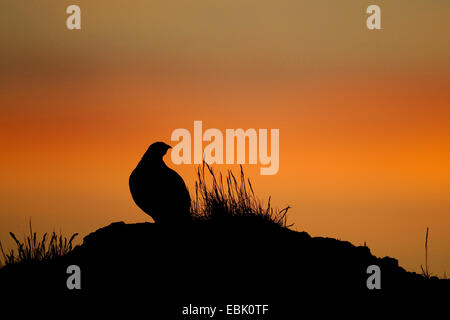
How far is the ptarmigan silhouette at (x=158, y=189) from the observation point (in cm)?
734

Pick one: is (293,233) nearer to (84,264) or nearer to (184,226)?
(184,226)

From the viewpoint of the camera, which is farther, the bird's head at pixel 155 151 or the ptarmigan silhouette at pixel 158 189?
the bird's head at pixel 155 151

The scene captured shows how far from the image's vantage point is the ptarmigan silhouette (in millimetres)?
7336

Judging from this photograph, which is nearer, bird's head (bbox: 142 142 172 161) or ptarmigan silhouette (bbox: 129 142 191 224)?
ptarmigan silhouette (bbox: 129 142 191 224)

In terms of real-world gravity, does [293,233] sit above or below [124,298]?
above

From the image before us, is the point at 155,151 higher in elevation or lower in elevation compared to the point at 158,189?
higher

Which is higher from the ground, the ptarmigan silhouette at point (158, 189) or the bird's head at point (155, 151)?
the bird's head at point (155, 151)

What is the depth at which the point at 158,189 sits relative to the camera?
290 inches

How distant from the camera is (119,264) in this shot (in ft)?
20.6

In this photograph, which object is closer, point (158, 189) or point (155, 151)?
point (158, 189)

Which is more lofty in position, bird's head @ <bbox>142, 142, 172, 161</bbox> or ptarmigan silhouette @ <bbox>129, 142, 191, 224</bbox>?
bird's head @ <bbox>142, 142, 172, 161</bbox>
